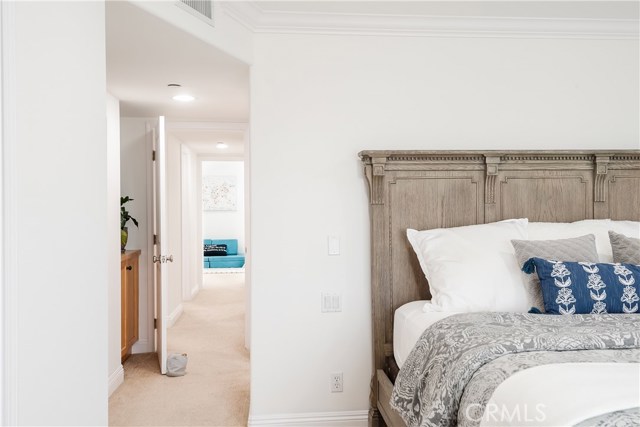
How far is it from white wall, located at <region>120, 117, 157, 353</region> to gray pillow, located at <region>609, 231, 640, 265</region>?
3.47m

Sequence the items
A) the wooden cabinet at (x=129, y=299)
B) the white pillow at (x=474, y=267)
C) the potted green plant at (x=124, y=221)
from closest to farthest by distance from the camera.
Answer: the white pillow at (x=474, y=267)
the wooden cabinet at (x=129, y=299)
the potted green plant at (x=124, y=221)

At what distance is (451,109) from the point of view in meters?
2.96

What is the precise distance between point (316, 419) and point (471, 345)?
1450 millimetres

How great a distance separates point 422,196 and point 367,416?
1289mm

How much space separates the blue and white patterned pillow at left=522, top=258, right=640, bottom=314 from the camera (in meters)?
2.19

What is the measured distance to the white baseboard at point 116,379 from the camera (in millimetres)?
3490

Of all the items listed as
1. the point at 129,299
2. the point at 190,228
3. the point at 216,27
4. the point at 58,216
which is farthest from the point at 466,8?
the point at 190,228

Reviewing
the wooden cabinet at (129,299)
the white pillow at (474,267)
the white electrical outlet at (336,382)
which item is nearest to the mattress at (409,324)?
the white pillow at (474,267)

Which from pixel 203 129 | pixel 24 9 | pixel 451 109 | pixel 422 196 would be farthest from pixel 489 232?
pixel 203 129

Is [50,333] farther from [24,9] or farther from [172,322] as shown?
[172,322]

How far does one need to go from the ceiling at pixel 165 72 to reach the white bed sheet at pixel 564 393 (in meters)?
1.94

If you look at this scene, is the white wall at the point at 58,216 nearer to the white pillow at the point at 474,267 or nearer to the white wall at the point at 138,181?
the white pillow at the point at 474,267

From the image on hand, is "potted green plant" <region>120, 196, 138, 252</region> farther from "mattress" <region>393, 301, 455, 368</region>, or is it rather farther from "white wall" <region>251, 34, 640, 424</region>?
"mattress" <region>393, 301, 455, 368</region>

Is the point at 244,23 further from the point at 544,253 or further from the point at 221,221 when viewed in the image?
the point at 221,221
